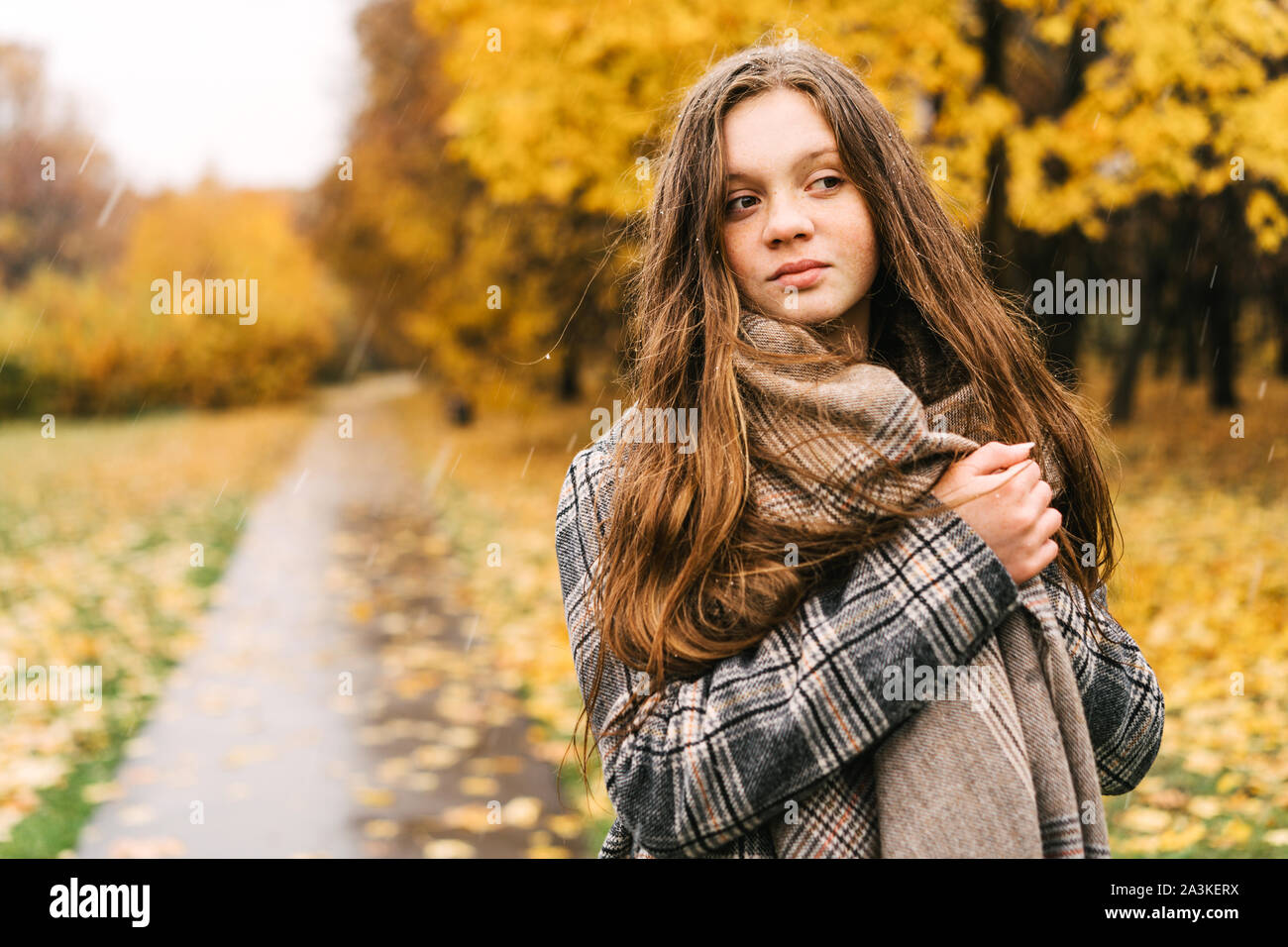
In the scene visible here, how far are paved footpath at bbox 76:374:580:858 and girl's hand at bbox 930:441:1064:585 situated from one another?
9.64 ft

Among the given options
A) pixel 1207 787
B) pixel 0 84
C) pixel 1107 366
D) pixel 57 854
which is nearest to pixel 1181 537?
pixel 1207 787

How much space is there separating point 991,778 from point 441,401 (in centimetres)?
3119

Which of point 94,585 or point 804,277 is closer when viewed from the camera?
point 804,277

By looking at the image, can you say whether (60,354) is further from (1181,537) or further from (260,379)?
(1181,537)

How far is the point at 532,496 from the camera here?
12812 mm

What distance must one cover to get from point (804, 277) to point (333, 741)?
4340mm

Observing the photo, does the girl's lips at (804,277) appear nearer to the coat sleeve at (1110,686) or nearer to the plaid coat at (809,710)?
the plaid coat at (809,710)

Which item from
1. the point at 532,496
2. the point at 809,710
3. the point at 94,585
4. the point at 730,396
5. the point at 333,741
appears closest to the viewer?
the point at 809,710

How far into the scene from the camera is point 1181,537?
8453 millimetres

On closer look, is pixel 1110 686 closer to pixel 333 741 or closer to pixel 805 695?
pixel 805 695

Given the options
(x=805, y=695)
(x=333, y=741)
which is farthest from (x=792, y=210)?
(x=333, y=741)

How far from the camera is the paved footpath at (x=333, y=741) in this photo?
162 inches

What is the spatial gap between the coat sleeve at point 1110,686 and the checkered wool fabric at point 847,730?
0.01 m

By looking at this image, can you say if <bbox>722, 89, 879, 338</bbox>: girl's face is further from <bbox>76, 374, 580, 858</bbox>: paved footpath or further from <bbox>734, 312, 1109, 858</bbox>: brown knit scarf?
<bbox>76, 374, 580, 858</bbox>: paved footpath
